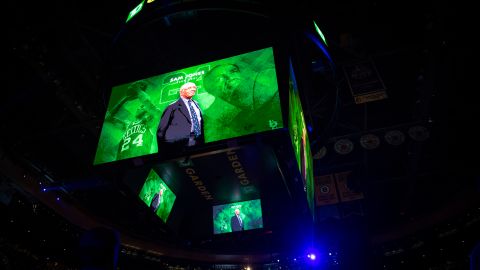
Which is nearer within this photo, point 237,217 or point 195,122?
point 195,122

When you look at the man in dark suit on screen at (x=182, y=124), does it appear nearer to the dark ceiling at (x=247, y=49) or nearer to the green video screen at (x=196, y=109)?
the green video screen at (x=196, y=109)

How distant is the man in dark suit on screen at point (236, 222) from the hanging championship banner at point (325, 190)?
12.8ft

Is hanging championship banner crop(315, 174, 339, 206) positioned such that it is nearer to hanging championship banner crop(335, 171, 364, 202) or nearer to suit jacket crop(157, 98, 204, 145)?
hanging championship banner crop(335, 171, 364, 202)

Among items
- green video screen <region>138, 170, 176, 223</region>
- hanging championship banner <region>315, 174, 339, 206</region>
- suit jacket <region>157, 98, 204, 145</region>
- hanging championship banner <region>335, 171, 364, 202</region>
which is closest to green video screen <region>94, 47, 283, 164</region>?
suit jacket <region>157, 98, 204, 145</region>

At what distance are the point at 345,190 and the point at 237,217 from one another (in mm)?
4558

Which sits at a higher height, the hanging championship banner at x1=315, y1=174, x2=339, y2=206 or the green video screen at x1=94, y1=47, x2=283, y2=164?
the hanging championship banner at x1=315, y1=174, x2=339, y2=206

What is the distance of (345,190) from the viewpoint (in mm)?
8508

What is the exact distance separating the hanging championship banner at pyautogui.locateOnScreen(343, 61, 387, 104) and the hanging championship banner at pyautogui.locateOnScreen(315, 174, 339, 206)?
9.64 feet

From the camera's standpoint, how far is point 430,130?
8125 mm

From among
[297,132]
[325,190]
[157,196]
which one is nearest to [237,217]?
[157,196]

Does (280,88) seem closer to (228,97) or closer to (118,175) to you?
(228,97)

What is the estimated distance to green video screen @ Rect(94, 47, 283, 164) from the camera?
10.7ft

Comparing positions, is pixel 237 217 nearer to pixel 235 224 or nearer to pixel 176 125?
pixel 235 224

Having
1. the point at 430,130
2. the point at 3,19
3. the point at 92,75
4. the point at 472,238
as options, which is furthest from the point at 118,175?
the point at 472,238
